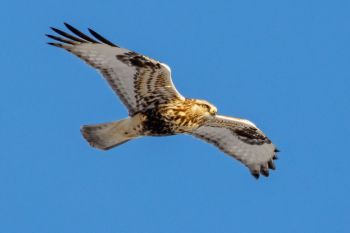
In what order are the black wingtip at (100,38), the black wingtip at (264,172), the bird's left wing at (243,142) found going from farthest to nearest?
the black wingtip at (264,172) < the bird's left wing at (243,142) < the black wingtip at (100,38)

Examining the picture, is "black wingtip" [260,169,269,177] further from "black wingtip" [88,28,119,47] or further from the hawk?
"black wingtip" [88,28,119,47]

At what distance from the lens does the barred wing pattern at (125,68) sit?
43.0ft

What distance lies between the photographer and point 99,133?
13.5 metres

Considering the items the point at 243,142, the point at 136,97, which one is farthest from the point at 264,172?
the point at 136,97

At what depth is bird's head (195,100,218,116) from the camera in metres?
13.4

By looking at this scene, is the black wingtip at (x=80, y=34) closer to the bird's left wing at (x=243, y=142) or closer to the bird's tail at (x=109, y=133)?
the bird's tail at (x=109, y=133)

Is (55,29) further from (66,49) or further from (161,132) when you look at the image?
(161,132)

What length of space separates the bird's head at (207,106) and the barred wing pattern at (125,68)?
0.79 feet

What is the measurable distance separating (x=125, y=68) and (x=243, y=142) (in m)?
2.35

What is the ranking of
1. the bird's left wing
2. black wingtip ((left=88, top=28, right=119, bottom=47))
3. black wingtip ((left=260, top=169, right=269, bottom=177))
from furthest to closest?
black wingtip ((left=260, top=169, right=269, bottom=177))
the bird's left wing
black wingtip ((left=88, top=28, right=119, bottom=47))

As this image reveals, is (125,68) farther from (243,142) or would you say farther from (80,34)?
(243,142)

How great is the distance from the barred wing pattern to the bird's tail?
323mm

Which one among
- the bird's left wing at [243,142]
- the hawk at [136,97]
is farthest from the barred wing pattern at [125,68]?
the bird's left wing at [243,142]

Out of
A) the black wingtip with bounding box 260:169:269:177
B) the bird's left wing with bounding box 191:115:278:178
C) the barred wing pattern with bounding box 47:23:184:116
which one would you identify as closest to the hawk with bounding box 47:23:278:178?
the barred wing pattern with bounding box 47:23:184:116
